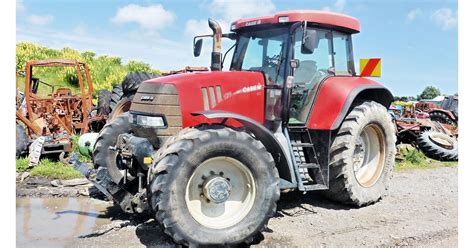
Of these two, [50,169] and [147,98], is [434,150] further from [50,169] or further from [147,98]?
[50,169]

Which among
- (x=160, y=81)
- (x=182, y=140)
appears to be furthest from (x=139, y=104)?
(x=182, y=140)

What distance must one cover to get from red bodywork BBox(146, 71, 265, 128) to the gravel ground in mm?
1240

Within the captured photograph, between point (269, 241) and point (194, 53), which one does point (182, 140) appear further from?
point (194, 53)

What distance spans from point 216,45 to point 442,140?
7.03m

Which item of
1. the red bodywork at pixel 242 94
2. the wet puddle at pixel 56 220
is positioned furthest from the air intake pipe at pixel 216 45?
the wet puddle at pixel 56 220

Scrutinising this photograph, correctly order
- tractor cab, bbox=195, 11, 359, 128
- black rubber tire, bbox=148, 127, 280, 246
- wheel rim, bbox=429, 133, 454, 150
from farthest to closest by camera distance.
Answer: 1. wheel rim, bbox=429, 133, 454, 150
2. tractor cab, bbox=195, 11, 359, 128
3. black rubber tire, bbox=148, 127, 280, 246

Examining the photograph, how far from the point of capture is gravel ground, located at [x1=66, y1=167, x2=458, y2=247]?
4336 millimetres

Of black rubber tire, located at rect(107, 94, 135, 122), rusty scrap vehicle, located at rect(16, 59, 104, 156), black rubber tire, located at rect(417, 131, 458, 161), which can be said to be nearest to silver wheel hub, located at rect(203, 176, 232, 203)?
black rubber tire, located at rect(107, 94, 135, 122)

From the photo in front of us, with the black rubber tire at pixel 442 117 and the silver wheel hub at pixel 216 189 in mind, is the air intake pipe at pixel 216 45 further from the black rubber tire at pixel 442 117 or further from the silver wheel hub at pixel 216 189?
the black rubber tire at pixel 442 117

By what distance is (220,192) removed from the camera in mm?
4148

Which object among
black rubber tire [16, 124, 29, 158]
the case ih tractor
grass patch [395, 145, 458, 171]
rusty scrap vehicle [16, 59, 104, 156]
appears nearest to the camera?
the case ih tractor

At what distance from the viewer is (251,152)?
421 cm

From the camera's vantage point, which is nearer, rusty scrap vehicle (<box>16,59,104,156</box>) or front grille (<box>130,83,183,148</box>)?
front grille (<box>130,83,183,148</box>)

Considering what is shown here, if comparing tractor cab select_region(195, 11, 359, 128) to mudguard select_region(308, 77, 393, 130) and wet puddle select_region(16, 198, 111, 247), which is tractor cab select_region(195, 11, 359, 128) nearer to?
mudguard select_region(308, 77, 393, 130)
